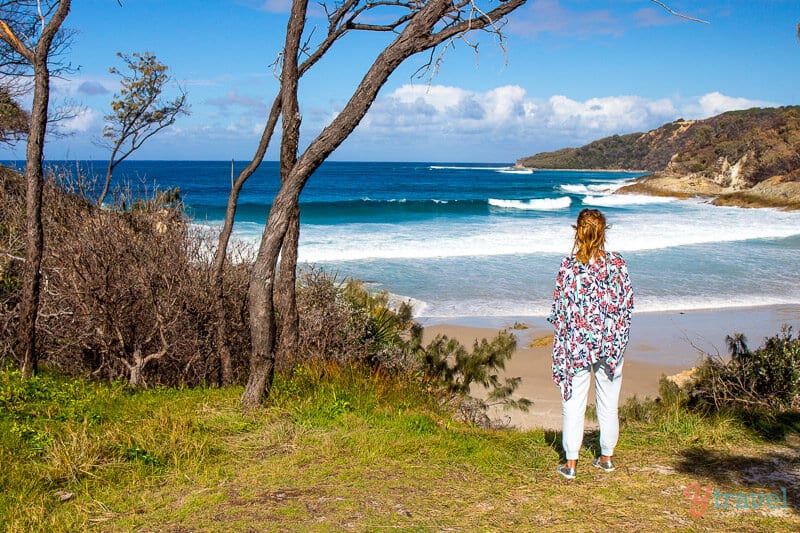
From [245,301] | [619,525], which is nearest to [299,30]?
[245,301]

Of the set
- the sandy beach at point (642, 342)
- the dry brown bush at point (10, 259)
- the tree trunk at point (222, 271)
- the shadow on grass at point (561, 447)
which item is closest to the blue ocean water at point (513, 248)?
the sandy beach at point (642, 342)

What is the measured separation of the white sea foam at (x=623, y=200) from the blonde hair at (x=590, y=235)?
170 feet

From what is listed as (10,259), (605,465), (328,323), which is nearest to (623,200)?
(328,323)

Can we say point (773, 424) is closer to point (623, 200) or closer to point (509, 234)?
point (509, 234)

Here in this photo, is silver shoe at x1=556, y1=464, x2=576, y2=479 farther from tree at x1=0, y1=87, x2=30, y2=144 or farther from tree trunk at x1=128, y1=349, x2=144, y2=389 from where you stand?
tree at x1=0, y1=87, x2=30, y2=144

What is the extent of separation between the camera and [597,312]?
4.56m

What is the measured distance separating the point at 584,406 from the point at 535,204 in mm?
52828

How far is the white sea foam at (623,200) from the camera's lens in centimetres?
5547

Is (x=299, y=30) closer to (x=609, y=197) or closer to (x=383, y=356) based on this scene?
(x=383, y=356)

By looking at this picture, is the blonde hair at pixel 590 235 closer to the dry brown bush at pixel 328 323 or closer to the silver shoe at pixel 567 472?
the silver shoe at pixel 567 472

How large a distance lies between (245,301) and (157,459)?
3.19 metres

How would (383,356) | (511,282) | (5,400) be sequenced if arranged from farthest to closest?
(511,282)
(383,356)
(5,400)

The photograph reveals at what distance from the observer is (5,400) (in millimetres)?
5578

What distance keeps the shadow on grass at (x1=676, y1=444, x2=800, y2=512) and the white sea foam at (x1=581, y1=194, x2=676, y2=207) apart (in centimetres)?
5076
